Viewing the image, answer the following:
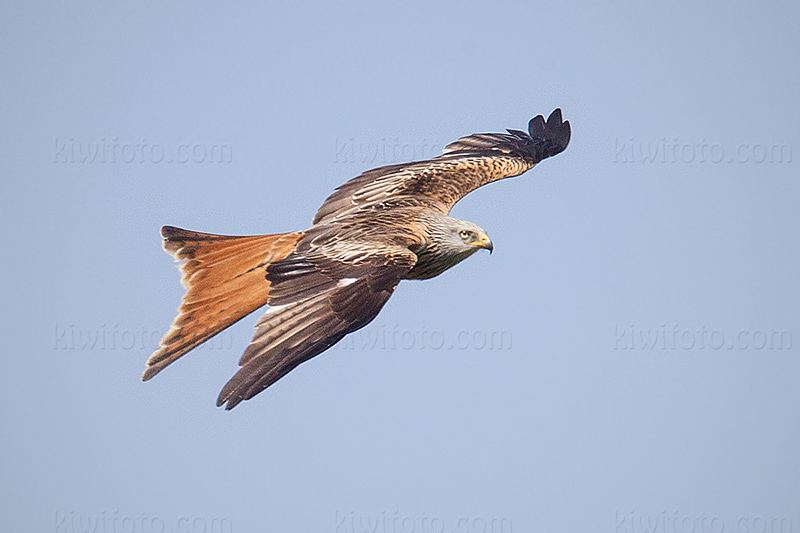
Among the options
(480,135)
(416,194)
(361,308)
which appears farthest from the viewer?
(480,135)

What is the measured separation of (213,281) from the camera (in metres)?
9.22

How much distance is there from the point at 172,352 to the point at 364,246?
1.89 m

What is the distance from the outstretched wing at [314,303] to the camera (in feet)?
23.9

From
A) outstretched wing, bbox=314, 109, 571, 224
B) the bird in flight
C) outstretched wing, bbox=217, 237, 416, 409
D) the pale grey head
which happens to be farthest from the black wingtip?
outstretched wing, bbox=217, 237, 416, 409

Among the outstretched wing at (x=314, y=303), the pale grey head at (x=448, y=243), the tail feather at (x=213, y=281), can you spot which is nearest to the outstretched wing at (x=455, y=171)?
the pale grey head at (x=448, y=243)

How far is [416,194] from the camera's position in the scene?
1115 cm

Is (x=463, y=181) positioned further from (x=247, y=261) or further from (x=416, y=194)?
(x=247, y=261)

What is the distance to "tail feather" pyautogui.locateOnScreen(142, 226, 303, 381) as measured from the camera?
8.53 meters

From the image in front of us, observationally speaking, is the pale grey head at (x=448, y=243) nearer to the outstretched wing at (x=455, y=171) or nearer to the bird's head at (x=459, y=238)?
the bird's head at (x=459, y=238)

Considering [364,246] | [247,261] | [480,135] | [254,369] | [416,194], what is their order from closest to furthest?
[254,369] → [364,246] → [247,261] → [416,194] → [480,135]

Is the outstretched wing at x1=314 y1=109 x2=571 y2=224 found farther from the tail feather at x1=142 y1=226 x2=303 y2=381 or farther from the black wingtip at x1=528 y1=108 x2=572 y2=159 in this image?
the tail feather at x1=142 y1=226 x2=303 y2=381

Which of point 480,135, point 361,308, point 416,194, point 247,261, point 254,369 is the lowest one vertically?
point 254,369

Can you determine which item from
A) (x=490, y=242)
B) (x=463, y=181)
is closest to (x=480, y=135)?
(x=463, y=181)

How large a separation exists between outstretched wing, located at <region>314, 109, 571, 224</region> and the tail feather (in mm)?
1255
